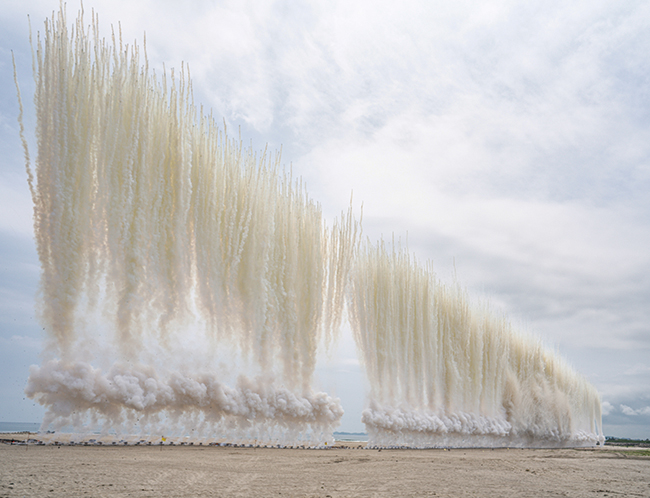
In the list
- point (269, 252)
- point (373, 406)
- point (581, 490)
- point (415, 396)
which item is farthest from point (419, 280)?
point (581, 490)

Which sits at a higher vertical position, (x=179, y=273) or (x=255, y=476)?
(x=179, y=273)

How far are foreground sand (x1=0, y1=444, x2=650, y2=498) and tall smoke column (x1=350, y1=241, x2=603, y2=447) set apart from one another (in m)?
6.50

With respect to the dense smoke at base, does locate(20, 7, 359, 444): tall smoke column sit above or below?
above

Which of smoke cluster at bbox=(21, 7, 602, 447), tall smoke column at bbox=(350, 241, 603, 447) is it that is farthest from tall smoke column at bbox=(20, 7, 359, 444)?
tall smoke column at bbox=(350, 241, 603, 447)

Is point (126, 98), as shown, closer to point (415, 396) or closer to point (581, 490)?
point (581, 490)

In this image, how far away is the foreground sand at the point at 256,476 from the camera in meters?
5.36

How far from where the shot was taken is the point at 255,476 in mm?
6754

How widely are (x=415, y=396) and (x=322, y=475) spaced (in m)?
11.4

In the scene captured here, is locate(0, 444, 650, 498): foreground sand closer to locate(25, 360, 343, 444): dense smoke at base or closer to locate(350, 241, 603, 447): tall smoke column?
locate(25, 360, 343, 444): dense smoke at base

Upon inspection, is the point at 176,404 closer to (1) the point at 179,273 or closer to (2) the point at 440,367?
(1) the point at 179,273

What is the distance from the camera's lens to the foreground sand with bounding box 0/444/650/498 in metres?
5.36

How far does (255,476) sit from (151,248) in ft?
19.7

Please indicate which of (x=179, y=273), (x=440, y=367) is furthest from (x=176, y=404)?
(x=440, y=367)

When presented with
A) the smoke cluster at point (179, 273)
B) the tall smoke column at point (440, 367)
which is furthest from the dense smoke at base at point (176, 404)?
the tall smoke column at point (440, 367)
